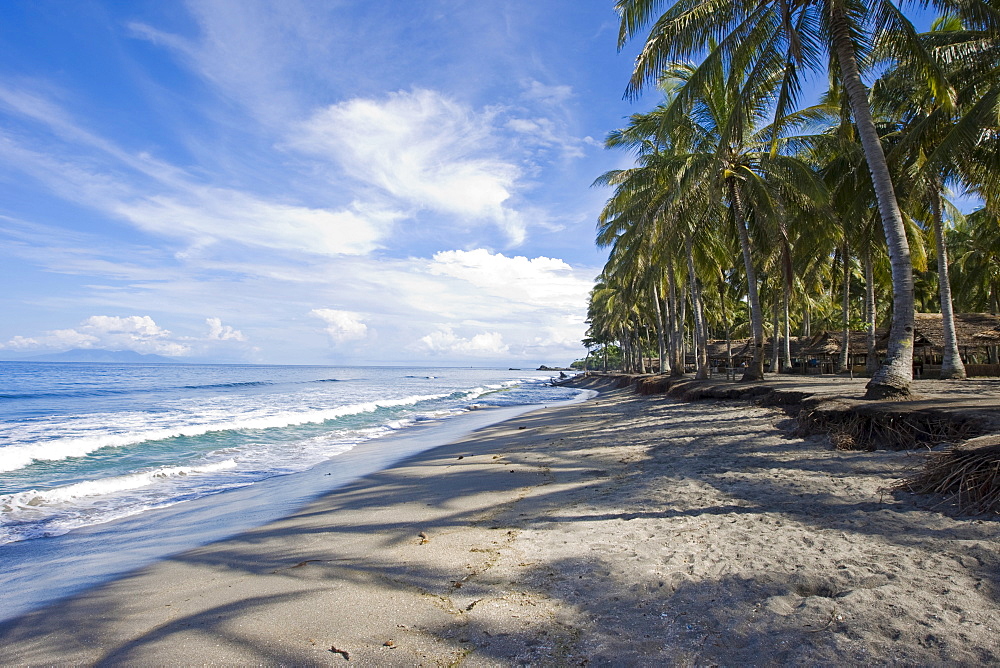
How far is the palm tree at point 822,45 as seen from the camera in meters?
8.00

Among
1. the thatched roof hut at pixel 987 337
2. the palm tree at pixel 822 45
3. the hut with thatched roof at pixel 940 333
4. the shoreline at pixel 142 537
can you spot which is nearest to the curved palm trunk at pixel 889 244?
the palm tree at pixel 822 45

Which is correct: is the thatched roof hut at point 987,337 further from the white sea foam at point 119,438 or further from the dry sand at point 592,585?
the white sea foam at point 119,438

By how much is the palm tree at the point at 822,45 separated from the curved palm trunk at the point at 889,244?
1 cm

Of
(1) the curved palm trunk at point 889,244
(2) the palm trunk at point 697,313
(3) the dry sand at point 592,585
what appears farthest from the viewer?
(2) the palm trunk at point 697,313

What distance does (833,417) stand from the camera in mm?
6703

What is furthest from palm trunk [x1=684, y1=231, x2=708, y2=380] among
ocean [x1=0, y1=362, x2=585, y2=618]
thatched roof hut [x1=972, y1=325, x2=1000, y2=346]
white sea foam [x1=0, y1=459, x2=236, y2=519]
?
white sea foam [x1=0, y1=459, x2=236, y2=519]

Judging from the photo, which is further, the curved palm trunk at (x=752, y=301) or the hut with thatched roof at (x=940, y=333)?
the hut with thatched roof at (x=940, y=333)

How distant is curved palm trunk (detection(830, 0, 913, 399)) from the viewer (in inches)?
296

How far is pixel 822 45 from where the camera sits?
31.9ft

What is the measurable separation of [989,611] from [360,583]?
3.51 metres

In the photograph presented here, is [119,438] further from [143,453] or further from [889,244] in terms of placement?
[889,244]

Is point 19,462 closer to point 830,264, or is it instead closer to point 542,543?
point 542,543

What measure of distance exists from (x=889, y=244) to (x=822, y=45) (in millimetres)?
4448

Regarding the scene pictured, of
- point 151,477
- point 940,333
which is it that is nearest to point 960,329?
point 940,333
